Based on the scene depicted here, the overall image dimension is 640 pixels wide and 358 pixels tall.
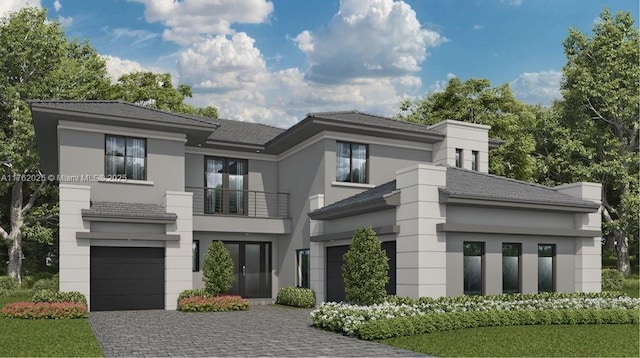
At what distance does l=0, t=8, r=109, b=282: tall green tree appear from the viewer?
3347 cm

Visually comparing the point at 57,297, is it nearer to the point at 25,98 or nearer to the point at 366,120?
the point at 366,120

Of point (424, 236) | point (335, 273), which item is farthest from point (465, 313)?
point (335, 273)


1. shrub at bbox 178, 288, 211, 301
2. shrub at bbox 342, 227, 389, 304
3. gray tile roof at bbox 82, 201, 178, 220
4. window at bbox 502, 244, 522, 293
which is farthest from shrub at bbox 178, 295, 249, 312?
window at bbox 502, 244, 522, 293

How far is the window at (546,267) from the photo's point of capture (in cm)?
1973

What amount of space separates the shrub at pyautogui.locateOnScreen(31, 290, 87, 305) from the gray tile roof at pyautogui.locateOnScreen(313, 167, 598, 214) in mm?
8494

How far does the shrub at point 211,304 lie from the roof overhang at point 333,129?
261 inches

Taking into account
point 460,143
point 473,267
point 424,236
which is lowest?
point 473,267

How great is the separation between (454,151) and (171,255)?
12.0 meters

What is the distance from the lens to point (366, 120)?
2450 cm

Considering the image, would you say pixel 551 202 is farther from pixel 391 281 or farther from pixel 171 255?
pixel 171 255

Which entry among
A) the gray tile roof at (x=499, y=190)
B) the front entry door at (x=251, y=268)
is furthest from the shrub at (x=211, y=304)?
the gray tile roof at (x=499, y=190)

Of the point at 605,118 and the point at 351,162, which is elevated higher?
the point at 605,118

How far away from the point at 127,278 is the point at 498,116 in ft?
83.1

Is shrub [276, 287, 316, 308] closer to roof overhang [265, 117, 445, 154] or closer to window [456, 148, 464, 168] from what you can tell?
roof overhang [265, 117, 445, 154]
